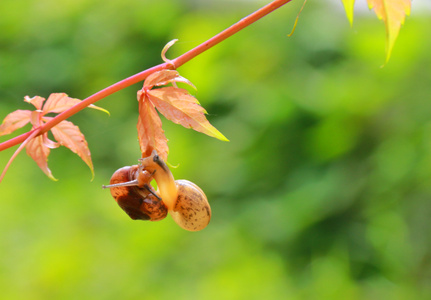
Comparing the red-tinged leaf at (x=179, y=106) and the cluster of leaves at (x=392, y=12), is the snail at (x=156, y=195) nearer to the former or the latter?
the red-tinged leaf at (x=179, y=106)

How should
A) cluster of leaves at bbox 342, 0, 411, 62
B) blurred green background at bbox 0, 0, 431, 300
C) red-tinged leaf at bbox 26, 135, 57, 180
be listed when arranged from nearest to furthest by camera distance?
1. cluster of leaves at bbox 342, 0, 411, 62
2. red-tinged leaf at bbox 26, 135, 57, 180
3. blurred green background at bbox 0, 0, 431, 300

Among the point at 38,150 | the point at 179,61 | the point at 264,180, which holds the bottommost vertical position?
the point at 264,180

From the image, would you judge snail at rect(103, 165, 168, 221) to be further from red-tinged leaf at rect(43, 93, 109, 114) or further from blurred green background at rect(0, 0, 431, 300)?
blurred green background at rect(0, 0, 431, 300)

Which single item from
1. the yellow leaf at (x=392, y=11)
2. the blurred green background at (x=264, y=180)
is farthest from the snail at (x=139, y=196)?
the blurred green background at (x=264, y=180)

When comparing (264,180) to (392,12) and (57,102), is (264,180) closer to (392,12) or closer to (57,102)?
(57,102)

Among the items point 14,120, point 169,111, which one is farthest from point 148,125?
point 14,120

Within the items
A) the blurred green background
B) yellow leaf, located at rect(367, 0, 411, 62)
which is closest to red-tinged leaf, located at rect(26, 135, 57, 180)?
yellow leaf, located at rect(367, 0, 411, 62)
